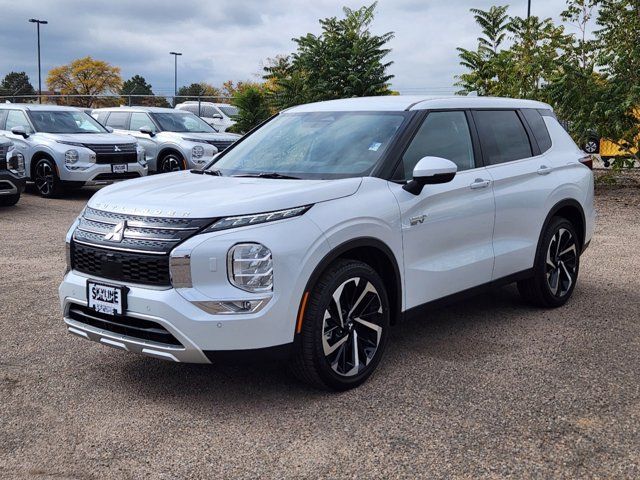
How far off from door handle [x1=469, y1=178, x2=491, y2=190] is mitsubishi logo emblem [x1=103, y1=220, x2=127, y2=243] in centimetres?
237

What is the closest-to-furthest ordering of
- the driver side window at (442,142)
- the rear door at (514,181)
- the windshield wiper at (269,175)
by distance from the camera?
the windshield wiper at (269,175) < the driver side window at (442,142) < the rear door at (514,181)

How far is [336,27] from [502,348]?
15995mm

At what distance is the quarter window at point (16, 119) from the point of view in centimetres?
1420

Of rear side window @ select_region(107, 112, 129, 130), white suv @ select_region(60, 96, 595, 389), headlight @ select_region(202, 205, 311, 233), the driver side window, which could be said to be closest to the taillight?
white suv @ select_region(60, 96, 595, 389)

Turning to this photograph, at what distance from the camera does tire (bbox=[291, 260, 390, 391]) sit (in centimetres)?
390

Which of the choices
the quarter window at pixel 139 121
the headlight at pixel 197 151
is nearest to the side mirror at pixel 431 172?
the headlight at pixel 197 151

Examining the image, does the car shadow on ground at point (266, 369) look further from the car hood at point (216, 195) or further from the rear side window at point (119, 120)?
the rear side window at point (119, 120)

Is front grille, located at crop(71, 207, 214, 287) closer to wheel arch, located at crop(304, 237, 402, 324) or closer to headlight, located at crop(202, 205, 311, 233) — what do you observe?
headlight, located at crop(202, 205, 311, 233)

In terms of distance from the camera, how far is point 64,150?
13352 millimetres

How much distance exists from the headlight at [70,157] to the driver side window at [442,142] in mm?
9939

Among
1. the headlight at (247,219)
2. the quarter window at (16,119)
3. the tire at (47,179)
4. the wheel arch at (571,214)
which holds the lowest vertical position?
the tire at (47,179)

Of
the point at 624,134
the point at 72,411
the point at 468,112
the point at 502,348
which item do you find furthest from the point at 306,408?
the point at 624,134

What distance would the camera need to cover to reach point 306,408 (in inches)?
156

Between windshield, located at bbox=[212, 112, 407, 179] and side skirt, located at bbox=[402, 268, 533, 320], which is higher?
windshield, located at bbox=[212, 112, 407, 179]
